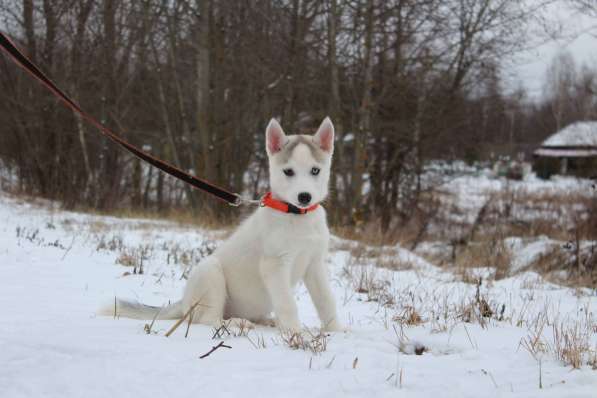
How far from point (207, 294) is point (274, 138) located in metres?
1.23

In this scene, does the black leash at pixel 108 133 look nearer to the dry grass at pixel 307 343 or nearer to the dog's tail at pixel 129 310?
the dog's tail at pixel 129 310

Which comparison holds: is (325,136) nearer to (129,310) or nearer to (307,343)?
(307,343)

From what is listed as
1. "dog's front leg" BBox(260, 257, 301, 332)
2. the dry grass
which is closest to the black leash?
Answer: "dog's front leg" BBox(260, 257, 301, 332)

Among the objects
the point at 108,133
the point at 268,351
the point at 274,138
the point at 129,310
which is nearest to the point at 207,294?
the point at 129,310

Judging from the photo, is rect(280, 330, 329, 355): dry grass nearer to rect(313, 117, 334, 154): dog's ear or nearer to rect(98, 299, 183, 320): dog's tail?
rect(98, 299, 183, 320): dog's tail

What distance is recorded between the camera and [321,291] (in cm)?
398

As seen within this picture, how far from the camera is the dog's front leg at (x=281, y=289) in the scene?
3.65 metres

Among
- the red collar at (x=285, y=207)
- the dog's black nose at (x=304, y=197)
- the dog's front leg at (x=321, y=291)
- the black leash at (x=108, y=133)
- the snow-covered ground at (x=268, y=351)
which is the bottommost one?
the snow-covered ground at (x=268, y=351)

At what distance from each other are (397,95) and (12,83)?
1305cm

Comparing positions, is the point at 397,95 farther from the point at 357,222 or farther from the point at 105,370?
the point at 105,370

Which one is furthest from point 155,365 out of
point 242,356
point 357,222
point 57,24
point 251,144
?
point 57,24

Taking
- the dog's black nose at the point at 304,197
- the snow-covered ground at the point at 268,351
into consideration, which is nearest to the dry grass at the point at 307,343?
the snow-covered ground at the point at 268,351

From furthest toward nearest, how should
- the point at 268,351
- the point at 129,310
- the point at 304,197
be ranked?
the point at 129,310, the point at 304,197, the point at 268,351

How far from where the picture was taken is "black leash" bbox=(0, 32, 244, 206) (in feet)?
11.1
